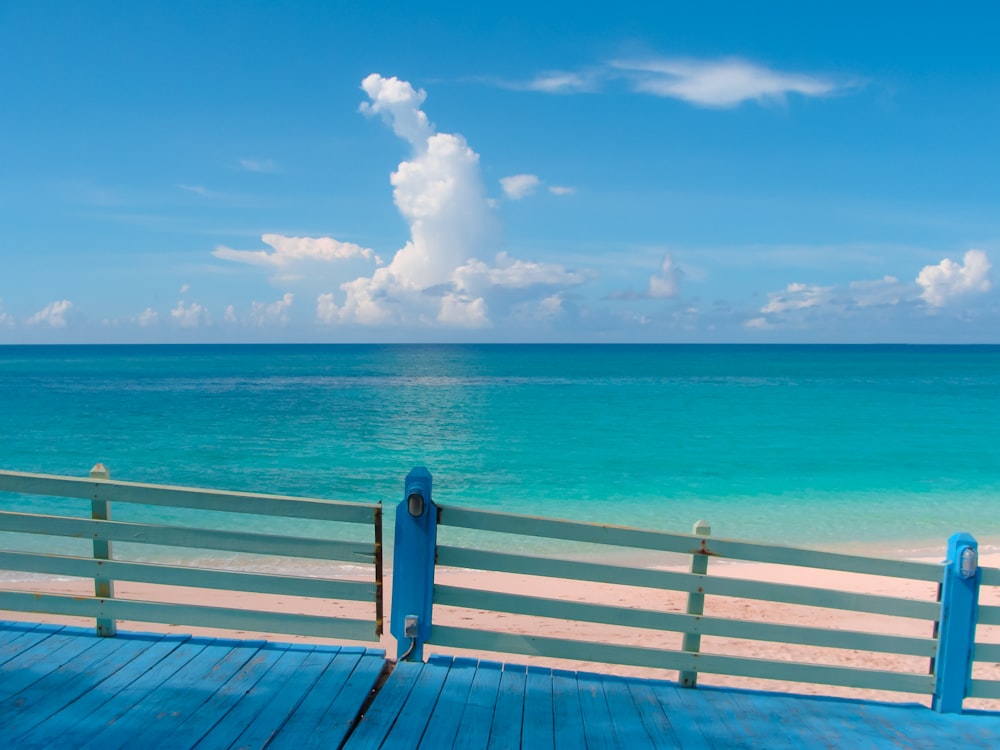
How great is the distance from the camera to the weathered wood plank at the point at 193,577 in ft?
16.4

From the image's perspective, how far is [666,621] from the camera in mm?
4992

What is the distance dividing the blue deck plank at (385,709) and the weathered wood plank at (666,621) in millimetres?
497

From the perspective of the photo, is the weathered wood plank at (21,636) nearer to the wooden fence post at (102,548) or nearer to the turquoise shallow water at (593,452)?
the wooden fence post at (102,548)

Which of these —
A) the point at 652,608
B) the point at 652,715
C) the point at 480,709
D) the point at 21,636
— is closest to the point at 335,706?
the point at 480,709

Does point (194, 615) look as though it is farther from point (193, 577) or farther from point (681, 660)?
point (681, 660)

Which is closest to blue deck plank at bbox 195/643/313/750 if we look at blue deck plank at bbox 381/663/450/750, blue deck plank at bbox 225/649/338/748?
blue deck plank at bbox 225/649/338/748

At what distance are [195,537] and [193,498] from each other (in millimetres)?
306

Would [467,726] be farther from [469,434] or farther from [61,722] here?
[469,434]

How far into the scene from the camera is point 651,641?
10250 millimetres

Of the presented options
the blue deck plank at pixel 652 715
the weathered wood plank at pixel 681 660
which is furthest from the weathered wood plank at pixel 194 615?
the blue deck plank at pixel 652 715

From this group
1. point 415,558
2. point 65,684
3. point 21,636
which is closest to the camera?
point 65,684

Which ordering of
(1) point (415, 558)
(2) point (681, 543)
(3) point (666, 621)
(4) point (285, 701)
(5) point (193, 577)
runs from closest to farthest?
(4) point (285, 701)
(1) point (415, 558)
(2) point (681, 543)
(3) point (666, 621)
(5) point (193, 577)

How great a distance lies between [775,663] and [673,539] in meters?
1.16

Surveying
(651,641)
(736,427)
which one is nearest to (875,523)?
(651,641)
